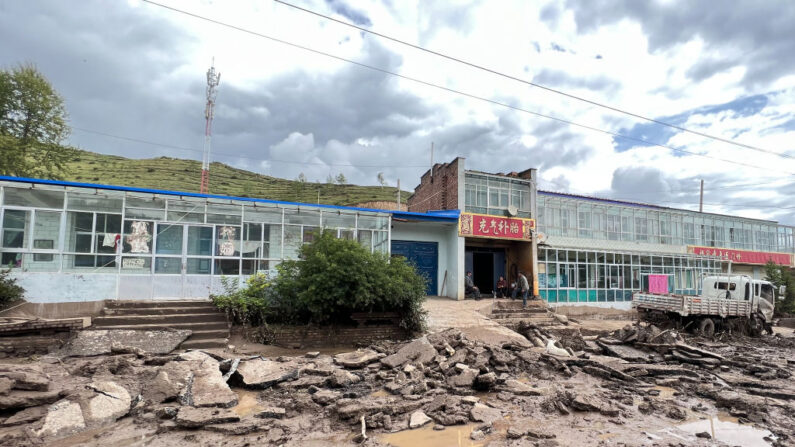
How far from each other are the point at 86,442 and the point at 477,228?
56.9ft

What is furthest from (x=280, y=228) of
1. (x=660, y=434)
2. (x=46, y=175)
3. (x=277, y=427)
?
(x=46, y=175)

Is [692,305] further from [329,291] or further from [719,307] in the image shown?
[329,291]

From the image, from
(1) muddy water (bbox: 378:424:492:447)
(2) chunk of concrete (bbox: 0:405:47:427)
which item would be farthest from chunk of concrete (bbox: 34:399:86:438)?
(1) muddy water (bbox: 378:424:492:447)

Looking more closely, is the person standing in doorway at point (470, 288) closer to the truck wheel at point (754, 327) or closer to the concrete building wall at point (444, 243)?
the concrete building wall at point (444, 243)

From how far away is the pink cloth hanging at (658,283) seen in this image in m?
25.0

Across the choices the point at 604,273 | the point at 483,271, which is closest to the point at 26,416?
the point at 483,271

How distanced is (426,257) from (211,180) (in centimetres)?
4784

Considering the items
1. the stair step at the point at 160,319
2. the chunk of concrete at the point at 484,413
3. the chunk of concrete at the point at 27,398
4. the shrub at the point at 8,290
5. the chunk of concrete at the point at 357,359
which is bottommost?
the chunk of concrete at the point at 484,413

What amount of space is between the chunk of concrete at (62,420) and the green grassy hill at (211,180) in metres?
45.2

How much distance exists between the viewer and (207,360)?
8.00 meters

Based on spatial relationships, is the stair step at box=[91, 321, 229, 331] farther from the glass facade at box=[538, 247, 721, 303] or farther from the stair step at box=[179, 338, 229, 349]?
the glass facade at box=[538, 247, 721, 303]

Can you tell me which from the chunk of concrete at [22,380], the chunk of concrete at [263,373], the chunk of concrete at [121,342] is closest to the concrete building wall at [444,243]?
the chunk of concrete at [121,342]

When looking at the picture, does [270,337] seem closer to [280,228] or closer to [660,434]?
[280,228]

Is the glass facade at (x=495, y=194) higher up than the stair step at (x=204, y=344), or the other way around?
the glass facade at (x=495, y=194)
